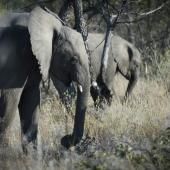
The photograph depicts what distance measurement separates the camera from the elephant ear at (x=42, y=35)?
27.5ft

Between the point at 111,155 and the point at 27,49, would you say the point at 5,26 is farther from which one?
the point at 111,155

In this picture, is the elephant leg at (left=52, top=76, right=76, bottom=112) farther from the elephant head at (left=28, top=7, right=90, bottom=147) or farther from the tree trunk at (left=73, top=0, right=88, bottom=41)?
the elephant head at (left=28, top=7, right=90, bottom=147)

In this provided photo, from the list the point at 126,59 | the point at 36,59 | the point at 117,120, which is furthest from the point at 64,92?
the point at 126,59

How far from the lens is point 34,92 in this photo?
8.87 metres

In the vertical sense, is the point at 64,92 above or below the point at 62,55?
below

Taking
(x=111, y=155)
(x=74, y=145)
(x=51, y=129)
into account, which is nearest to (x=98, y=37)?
(x=51, y=129)

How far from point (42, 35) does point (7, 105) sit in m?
0.96

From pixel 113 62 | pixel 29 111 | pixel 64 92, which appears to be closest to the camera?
pixel 29 111

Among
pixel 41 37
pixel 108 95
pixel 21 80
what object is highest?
pixel 41 37

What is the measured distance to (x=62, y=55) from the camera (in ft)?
28.4

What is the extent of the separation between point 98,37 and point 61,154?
7.89 m

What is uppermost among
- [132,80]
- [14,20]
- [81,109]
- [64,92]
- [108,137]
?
[14,20]

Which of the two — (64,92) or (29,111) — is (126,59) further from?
(29,111)

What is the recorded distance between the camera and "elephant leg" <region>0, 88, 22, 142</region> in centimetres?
858
